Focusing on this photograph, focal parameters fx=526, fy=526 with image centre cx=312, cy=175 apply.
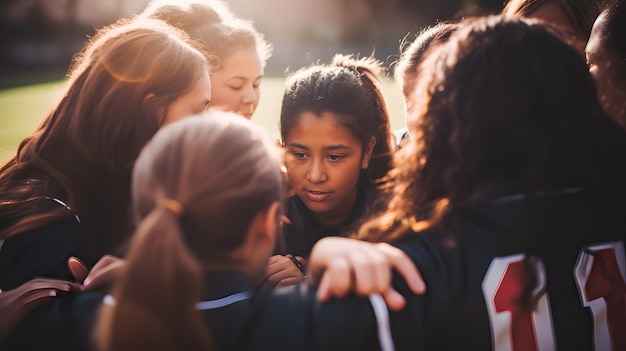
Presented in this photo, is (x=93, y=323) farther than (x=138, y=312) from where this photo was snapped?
Yes

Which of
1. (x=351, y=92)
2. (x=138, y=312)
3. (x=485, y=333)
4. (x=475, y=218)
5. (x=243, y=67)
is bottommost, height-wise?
(x=485, y=333)

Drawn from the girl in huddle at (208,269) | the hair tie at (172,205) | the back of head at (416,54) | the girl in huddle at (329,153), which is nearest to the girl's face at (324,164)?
the girl in huddle at (329,153)

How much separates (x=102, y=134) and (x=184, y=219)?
3.61 ft

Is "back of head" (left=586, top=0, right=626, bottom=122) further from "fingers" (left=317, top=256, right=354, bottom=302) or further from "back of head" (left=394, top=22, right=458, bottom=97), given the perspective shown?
"fingers" (left=317, top=256, right=354, bottom=302)

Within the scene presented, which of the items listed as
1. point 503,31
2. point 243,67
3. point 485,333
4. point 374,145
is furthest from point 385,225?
point 243,67

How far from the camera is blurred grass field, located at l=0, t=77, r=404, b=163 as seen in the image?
8477mm

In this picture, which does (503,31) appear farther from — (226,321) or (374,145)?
(374,145)

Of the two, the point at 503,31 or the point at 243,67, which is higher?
the point at 243,67

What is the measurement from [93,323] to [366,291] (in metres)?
0.74

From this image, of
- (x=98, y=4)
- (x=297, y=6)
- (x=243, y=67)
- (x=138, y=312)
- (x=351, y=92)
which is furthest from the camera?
(x=297, y=6)

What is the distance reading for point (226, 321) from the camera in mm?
1251

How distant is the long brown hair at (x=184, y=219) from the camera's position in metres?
1.17

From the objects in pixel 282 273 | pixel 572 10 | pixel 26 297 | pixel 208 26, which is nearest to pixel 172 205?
pixel 26 297

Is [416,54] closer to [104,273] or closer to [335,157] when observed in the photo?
[335,157]
